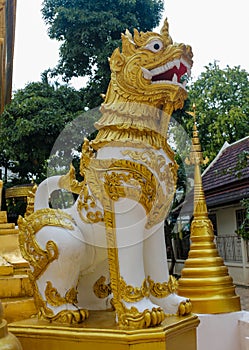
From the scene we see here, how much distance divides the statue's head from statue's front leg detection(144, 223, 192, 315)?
61 cm

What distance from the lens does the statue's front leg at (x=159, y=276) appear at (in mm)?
2121

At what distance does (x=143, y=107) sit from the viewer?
2.02 meters

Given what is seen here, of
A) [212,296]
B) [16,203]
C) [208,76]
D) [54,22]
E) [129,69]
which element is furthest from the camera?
[208,76]

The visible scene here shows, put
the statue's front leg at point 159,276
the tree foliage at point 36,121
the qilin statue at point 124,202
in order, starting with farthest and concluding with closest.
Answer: the tree foliage at point 36,121
the statue's front leg at point 159,276
the qilin statue at point 124,202

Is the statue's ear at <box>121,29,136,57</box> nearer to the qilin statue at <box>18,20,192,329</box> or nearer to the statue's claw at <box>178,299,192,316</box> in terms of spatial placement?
the qilin statue at <box>18,20,192,329</box>

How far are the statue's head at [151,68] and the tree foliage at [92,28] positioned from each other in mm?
7571

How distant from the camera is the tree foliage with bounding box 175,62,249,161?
16.6m

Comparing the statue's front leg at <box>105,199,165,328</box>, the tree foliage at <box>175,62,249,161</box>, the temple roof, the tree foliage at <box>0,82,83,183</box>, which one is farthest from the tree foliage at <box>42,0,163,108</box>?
the statue's front leg at <box>105,199,165,328</box>

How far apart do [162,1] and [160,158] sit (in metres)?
9.73

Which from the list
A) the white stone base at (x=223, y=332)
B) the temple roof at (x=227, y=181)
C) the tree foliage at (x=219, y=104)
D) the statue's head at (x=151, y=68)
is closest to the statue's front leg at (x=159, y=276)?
the statue's head at (x=151, y=68)

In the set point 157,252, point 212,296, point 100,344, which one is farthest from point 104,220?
point 212,296

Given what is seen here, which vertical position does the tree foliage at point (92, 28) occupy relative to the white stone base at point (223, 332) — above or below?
above

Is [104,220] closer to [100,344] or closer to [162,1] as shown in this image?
[100,344]

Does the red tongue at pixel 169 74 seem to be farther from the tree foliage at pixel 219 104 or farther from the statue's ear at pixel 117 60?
the tree foliage at pixel 219 104
